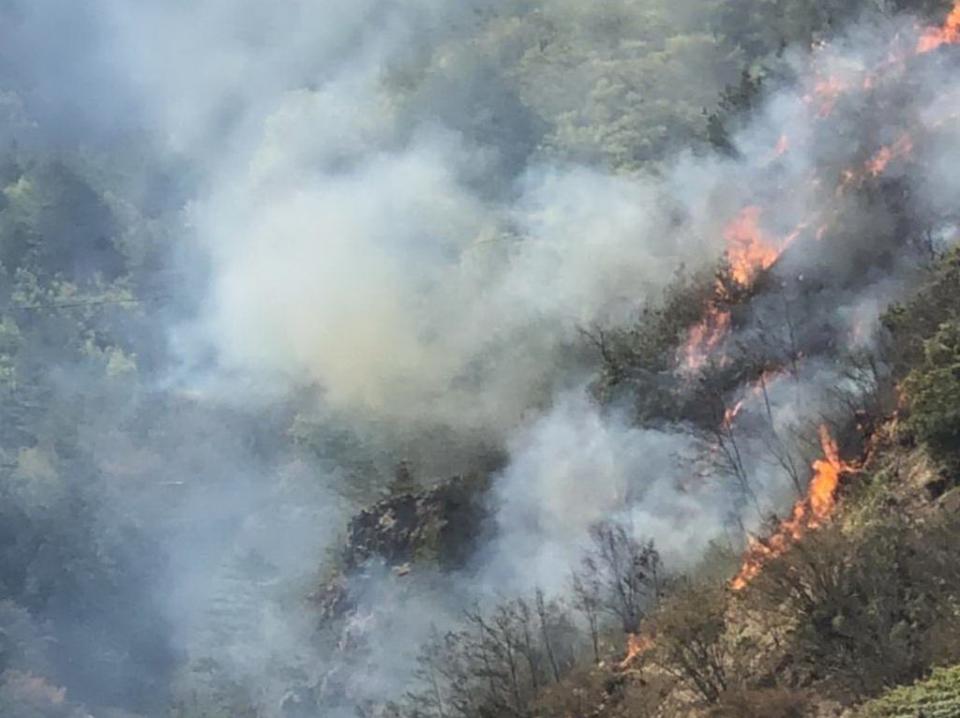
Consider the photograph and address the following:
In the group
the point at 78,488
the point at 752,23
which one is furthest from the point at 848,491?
the point at 78,488

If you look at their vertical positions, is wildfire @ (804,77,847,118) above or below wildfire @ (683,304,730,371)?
above

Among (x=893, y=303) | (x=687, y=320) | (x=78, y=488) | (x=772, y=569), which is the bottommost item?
(x=772, y=569)

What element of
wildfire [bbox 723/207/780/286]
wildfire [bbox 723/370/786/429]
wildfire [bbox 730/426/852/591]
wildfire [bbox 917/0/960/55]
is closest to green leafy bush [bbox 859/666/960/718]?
wildfire [bbox 730/426/852/591]

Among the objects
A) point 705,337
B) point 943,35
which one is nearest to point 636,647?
point 705,337

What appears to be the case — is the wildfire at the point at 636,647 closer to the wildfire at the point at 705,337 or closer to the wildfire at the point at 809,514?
the wildfire at the point at 809,514

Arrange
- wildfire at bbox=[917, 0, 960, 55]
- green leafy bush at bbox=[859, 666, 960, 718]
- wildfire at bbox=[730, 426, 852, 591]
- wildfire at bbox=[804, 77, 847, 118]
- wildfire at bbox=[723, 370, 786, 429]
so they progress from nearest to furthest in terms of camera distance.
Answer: green leafy bush at bbox=[859, 666, 960, 718], wildfire at bbox=[730, 426, 852, 591], wildfire at bbox=[723, 370, 786, 429], wildfire at bbox=[917, 0, 960, 55], wildfire at bbox=[804, 77, 847, 118]

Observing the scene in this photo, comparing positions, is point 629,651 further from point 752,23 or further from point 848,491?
point 752,23

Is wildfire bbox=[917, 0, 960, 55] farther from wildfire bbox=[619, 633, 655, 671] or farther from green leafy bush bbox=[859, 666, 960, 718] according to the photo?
green leafy bush bbox=[859, 666, 960, 718]
